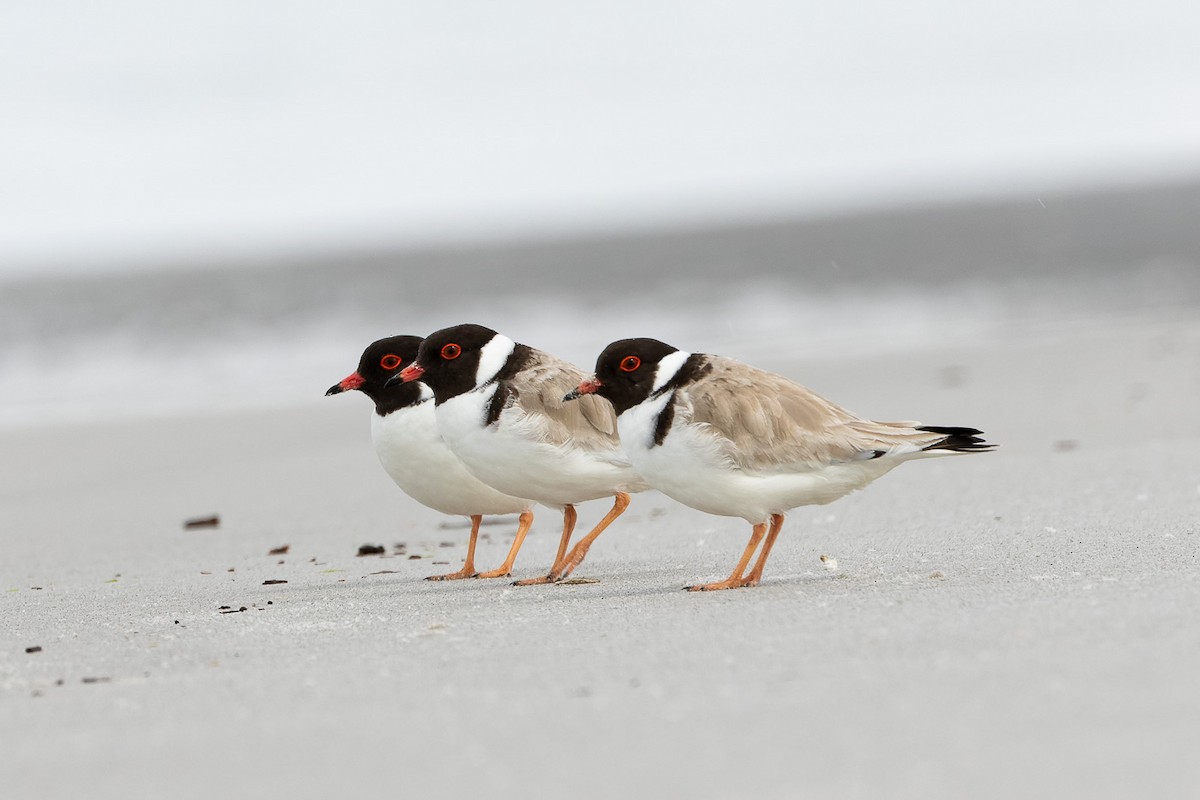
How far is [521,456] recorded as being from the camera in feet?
18.5

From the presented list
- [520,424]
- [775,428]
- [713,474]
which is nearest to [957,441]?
[775,428]

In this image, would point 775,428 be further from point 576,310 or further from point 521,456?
point 576,310

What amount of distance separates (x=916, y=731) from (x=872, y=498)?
4396mm

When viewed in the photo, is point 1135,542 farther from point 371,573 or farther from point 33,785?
point 33,785

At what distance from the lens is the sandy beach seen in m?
3.06

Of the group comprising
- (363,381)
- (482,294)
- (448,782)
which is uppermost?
(482,294)

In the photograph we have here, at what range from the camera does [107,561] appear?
7.06m

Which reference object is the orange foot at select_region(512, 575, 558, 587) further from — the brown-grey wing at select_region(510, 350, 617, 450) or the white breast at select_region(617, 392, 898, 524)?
the white breast at select_region(617, 392, 898, 524)

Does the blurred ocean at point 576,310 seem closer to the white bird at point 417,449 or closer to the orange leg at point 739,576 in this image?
the white bird at point 417,449

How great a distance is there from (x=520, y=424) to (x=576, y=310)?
2135cm

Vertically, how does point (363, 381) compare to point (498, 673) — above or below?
above

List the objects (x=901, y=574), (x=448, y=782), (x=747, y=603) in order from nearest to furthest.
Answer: (x=448, y=782), (x=747, y=603), (x=901, y=574)

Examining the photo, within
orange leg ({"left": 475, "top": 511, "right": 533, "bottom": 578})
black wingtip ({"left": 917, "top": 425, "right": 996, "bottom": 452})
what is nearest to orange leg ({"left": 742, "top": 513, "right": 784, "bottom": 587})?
black wingtip ({"left": 917, "top": 425, "right": 996, "bottom": 452})

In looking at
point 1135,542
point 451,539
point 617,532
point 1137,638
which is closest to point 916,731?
point 1137,638
